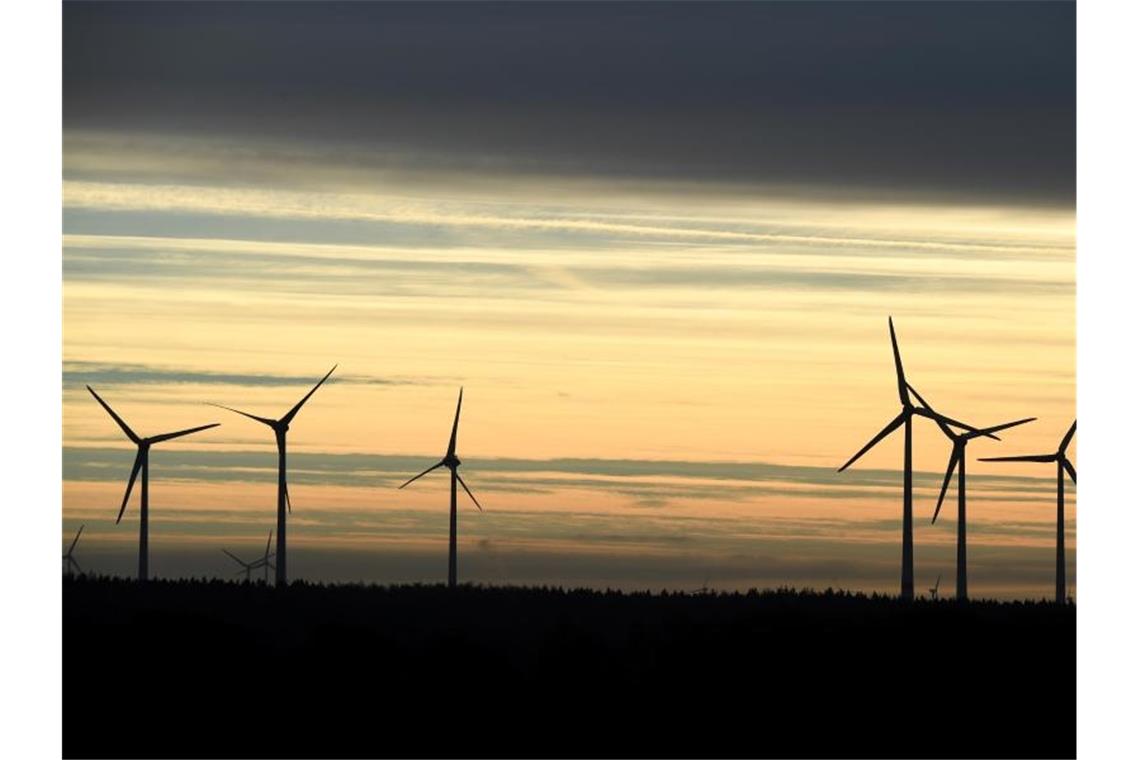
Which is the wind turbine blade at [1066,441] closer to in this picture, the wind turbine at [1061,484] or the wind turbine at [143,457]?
the wind turbine at [1061,484]

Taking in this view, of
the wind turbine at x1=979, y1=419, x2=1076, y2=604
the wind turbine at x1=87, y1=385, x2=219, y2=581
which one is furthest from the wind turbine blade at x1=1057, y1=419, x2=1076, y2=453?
the wind turbine at x1=87, y1=385, x2=219, y2=581

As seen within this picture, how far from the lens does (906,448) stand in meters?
76.2

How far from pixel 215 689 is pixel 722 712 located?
11519 mm

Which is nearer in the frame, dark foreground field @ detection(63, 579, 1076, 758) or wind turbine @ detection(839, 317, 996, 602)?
dark foreground field @ detection(63, 579, 1076, 758)

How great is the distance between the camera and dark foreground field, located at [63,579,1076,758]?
162ft

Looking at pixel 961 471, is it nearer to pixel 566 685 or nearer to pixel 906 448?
pixel 906 448

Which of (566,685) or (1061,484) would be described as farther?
(1061,484)

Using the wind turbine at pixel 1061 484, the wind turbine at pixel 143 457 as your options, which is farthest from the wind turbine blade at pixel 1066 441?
the wind turbine at pixel 143 457

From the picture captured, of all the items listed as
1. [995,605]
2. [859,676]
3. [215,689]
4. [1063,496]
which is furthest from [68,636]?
[1063,496]

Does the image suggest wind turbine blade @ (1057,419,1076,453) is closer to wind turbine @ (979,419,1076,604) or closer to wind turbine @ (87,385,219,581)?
wind turbine @ (979,419,1076,604)

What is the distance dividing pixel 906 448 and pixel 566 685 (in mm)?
25133

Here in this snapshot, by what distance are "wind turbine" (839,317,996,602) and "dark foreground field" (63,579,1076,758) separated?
10070 mm

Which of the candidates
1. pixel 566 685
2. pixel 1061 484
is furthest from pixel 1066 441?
pixel 566 685
